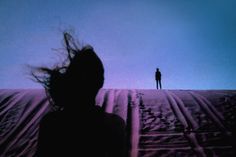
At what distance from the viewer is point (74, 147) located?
138 cm


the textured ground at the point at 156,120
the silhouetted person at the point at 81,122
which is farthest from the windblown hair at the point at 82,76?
the textured ground at the point at 156,120

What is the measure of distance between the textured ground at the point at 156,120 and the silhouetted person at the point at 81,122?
4.74 metres

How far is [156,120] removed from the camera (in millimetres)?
7895

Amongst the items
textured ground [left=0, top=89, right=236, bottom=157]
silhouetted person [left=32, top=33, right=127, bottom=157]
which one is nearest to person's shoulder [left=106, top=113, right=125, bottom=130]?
silhouetted person [left=32, top=33, right=127, bottom=157]

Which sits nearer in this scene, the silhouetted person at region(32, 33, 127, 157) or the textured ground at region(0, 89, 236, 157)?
the silhouetted person at region(32, 33, 127, 157)

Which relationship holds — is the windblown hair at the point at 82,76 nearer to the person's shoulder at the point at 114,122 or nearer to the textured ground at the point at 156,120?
the person's shoulder at the point at 114,122

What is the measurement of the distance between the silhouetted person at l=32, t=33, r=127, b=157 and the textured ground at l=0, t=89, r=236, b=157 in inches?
187

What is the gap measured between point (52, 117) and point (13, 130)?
21.6 feet

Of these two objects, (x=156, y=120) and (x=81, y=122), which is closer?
A: (x=81, y=122)

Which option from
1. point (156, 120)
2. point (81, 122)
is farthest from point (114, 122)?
point (156, 120)

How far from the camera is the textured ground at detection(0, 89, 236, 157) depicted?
6297 millimetres

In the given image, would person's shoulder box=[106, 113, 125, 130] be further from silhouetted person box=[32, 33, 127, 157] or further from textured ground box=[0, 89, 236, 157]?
textured ground box=[0, 89, 236, 157]

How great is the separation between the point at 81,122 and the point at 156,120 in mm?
6671

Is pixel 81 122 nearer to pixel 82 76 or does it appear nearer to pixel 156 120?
pixel 82 76
